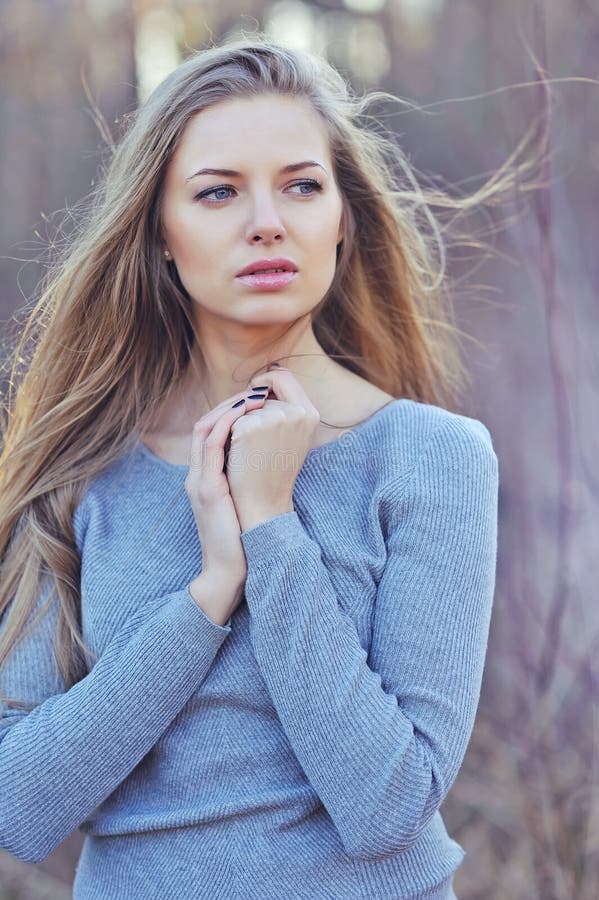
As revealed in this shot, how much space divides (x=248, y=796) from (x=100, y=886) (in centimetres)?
33

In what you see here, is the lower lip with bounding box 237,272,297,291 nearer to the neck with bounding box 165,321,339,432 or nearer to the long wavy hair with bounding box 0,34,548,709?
the neck with bounding box 165,321,339,432

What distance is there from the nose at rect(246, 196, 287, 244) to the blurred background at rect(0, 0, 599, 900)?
1.92ft

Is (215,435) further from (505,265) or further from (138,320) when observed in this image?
(505,265)

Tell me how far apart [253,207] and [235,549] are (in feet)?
1.81

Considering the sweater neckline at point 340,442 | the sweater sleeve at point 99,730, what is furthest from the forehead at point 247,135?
the sweater sleeve at point 99,730

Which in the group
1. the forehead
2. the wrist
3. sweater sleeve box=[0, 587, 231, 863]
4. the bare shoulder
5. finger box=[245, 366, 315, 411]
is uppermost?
the forehead

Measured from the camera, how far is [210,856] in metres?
1.65

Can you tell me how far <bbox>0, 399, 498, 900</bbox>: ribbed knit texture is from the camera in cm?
153

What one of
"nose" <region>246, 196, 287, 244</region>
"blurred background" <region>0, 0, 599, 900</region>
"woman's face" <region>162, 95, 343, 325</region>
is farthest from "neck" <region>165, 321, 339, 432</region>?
"blurred background" <region>0, 0, 599, 900</region>

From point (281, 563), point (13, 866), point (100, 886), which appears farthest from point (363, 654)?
point (13, 866)

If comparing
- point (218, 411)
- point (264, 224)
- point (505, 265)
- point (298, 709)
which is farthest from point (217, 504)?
point (505, 265)

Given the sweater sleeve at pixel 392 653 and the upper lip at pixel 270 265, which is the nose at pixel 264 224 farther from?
the sweater sleeve at pixel 392 653

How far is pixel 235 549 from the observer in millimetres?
1652

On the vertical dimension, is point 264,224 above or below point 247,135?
below
